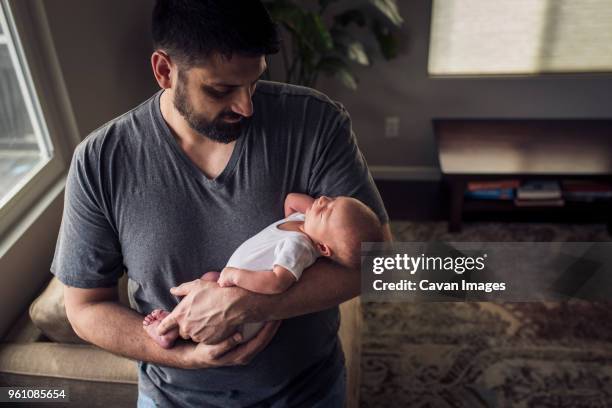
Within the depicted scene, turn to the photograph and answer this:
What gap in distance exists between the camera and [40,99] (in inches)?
69.8

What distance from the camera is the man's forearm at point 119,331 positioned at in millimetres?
1018

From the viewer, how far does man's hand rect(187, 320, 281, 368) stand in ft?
3.12

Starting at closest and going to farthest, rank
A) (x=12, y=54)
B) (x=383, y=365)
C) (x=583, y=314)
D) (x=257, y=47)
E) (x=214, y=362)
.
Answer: (x=257, y=47) < (x=214, y=362) < (x=12, y=54) < (x=383, y=365) < (x=583, y=314)

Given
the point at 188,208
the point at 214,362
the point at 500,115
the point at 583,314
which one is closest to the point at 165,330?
the point at 214,362

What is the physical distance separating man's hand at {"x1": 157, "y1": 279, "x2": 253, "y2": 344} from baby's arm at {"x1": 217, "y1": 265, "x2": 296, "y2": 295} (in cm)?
1

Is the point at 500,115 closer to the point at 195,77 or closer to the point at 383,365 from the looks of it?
the point at 383,365

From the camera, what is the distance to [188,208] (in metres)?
0.98

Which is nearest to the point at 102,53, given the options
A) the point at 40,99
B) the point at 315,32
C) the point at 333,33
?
the point at 40,99

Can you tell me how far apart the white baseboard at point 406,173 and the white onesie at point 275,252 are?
7.15 feet

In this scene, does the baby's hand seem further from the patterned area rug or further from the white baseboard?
the white baseboard

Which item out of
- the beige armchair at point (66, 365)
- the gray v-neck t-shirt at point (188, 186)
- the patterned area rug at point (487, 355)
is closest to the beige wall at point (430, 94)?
the patterned area rug at point (487, 355)

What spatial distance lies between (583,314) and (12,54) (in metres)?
2.15

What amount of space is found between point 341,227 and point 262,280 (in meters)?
0.15

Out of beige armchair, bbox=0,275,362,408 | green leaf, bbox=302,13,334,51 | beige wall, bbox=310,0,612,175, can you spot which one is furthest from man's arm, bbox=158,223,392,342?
beige wall, bbox=310,0,612,175
